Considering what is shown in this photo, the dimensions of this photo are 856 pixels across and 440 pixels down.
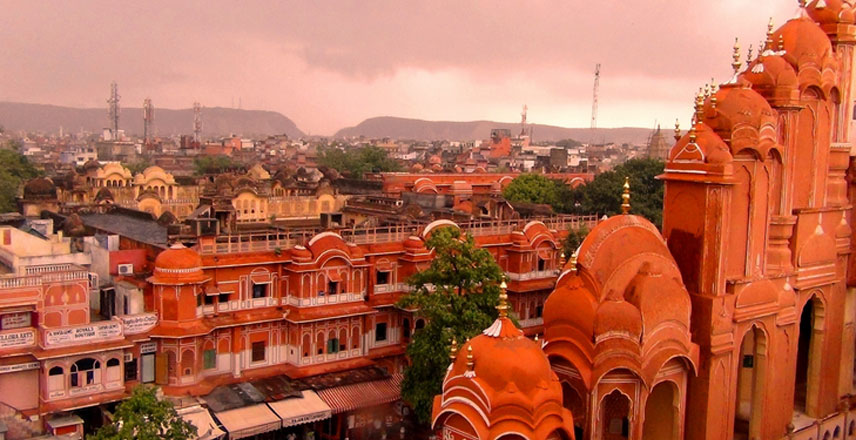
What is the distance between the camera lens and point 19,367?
2208cm

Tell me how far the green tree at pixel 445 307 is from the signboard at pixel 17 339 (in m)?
11.3

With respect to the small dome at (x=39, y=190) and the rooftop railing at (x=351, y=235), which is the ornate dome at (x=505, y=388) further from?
the small dome at (x=39, y=190)

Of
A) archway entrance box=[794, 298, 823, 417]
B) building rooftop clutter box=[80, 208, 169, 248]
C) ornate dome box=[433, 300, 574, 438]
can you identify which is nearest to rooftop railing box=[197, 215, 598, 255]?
building rooftop clutter box=[80, 208, 169, 248]

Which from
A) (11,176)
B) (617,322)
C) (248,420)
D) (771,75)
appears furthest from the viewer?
(11,176)

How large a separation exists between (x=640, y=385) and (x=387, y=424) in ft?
44.1

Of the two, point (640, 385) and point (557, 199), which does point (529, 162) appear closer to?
point (557, 199)

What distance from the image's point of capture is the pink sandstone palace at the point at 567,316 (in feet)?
53.9

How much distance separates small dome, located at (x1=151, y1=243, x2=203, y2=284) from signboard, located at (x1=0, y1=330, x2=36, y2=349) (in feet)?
12.4

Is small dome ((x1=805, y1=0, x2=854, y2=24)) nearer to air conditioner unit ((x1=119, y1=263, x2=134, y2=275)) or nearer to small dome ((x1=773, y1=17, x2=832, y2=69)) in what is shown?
small dome ((x1=773, y1=17, x2=832, y2=69))

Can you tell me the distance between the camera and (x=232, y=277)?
26266mm

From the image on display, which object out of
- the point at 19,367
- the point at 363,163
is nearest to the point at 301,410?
the point at 19,367

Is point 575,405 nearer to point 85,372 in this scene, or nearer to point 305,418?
point 305,418

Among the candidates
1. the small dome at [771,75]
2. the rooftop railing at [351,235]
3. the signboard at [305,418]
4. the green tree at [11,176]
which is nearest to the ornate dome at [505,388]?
the small dome at [771,75]

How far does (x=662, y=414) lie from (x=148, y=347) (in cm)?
1559
